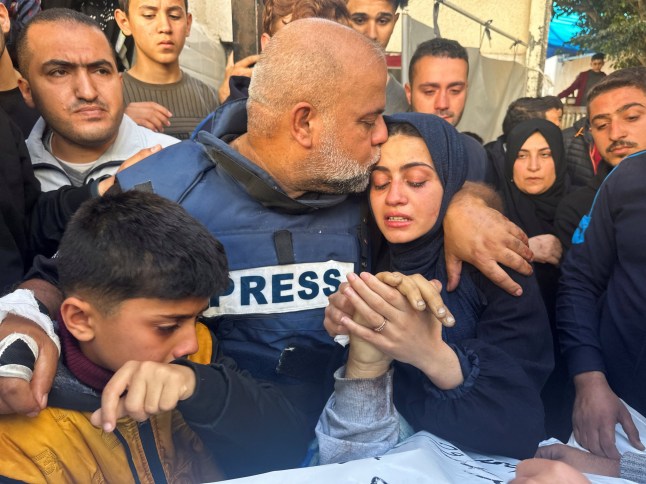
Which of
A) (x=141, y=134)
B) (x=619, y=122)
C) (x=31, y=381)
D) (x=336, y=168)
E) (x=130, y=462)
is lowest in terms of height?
(x=130, y=462)

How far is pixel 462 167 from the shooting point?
1792 mm

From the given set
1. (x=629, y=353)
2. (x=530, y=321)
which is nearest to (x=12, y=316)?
(x=530, y=321)

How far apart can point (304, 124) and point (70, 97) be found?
3.62 ft

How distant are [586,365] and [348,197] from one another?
3.64ft

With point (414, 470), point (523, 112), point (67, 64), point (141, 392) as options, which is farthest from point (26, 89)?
point (523, 112)

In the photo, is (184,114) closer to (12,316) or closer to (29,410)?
(12,316)

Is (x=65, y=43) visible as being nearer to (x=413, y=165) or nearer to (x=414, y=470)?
(x=413, y=165)

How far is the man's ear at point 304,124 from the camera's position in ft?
5.73

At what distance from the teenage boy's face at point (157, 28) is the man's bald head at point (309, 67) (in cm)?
167

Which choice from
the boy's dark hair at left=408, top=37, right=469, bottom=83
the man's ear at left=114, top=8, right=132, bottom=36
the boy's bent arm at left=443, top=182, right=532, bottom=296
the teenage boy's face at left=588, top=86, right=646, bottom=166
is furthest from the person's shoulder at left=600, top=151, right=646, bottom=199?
the man's ear at left=114, top=8, right=132, bottom=36

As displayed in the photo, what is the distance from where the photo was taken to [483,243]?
5.30 ft

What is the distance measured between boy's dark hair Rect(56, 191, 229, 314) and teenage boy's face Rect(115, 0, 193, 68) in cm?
206

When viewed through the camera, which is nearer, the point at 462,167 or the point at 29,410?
the point at 29,410

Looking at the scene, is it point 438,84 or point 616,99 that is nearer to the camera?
point 616,99
